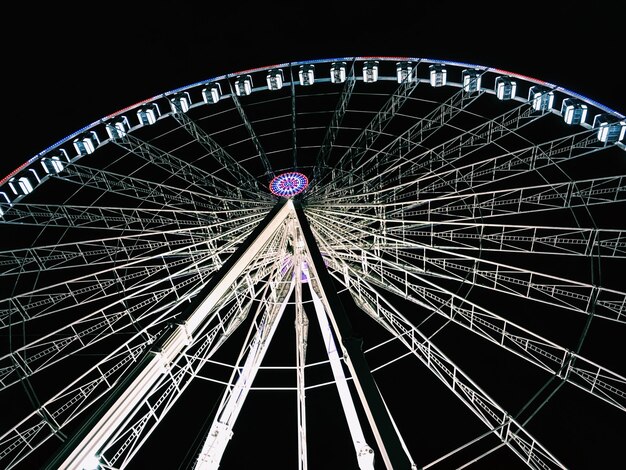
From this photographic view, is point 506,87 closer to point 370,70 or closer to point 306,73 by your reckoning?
point 370,70

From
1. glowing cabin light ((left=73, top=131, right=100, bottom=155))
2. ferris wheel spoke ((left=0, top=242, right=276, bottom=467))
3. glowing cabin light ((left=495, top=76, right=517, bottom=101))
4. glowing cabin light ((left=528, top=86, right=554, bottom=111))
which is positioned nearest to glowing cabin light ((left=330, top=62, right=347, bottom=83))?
glowing cabin light ((left=495, top=76, right=517, bottom=101))

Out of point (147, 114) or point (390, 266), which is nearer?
point (390, 266)

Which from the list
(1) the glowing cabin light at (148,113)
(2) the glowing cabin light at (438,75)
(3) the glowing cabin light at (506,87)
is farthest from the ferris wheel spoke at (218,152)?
(3) the glowing cabin light at (506,87)

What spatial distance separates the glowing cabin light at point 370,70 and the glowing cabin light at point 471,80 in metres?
3.57

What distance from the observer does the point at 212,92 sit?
65.2 ft

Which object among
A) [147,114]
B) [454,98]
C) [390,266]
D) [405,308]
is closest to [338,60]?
[454,98]

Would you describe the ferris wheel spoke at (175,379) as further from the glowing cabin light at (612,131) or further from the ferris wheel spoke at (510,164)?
the glowing cabin light at (612,131)

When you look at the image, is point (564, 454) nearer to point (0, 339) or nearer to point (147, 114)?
point (147, 114)

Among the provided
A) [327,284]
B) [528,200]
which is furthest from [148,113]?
[528,200]

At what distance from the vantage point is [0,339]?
2297 centimetres

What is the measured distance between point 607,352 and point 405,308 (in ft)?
36.7

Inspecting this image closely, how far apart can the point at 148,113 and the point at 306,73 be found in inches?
267

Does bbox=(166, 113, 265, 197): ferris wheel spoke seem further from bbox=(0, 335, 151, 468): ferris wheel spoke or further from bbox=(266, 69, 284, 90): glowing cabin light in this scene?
bbox=(0, 335, 151, 468): ferris wheel spoke

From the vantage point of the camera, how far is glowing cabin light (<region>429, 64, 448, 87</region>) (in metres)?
18.4
